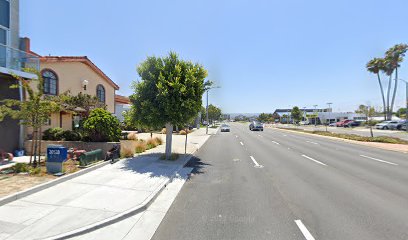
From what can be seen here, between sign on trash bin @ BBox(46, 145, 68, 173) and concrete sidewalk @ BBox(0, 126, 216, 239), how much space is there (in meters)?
0.93

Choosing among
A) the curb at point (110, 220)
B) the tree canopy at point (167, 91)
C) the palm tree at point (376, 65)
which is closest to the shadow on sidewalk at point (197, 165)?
the tree canopy at point (167, 91)

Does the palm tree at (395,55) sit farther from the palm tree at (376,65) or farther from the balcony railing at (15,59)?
the balcony railing at (15,59)

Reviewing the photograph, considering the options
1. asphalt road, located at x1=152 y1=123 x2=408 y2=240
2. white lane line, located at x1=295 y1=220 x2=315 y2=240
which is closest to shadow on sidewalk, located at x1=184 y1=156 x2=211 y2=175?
asphalt road, located at x1=152 y1=123 x2=408 y2=240

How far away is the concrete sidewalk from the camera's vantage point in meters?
4.86

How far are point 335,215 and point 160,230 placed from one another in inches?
154

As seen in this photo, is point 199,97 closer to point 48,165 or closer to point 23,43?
point 48,165

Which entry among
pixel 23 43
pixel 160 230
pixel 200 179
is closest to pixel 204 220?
pixel 160 230

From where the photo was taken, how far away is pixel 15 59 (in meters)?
11.8

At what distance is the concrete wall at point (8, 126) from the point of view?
11833 mm

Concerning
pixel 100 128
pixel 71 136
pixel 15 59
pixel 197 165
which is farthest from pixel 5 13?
pixel 197 165

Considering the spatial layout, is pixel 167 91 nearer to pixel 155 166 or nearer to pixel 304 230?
pixel 155 166

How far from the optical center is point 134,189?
298 inches

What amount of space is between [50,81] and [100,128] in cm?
991

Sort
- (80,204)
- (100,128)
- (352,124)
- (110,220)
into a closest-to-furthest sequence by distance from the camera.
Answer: (110,220) < (80,204) < (100,128) < (352,124)
